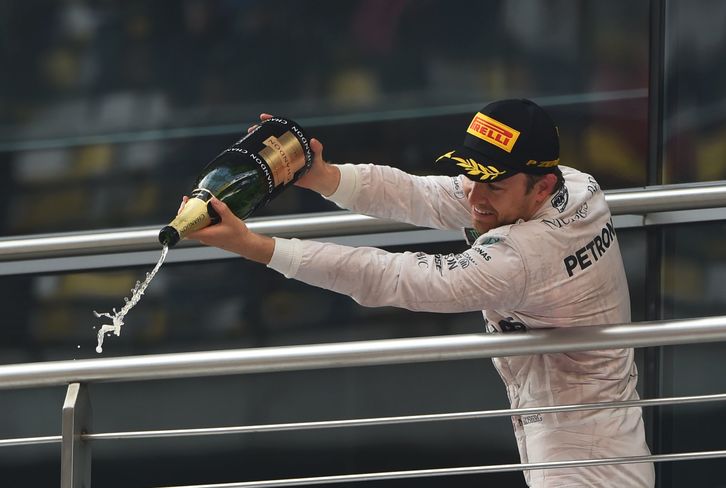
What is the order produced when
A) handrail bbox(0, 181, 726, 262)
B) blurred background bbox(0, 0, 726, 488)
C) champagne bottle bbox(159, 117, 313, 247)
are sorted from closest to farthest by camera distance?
champagne bottle bbox(159, 117, 313, 247), handrail bbox(0, 181, 726, 262), blurred background bbox(0, 0, 726, 488)

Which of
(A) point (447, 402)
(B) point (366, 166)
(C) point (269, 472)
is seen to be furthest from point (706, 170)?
(C) point (269, 472)

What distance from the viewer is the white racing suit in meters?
2.24

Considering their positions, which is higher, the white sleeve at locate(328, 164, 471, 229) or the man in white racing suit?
the white sleeve at locate(328, 164, 471, 229)

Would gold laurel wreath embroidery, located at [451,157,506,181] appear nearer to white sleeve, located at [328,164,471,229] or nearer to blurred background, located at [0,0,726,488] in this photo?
white sleeve, located at [328,164,471,229]

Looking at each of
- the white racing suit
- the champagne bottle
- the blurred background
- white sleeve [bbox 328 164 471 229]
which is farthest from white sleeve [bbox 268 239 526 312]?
the blurred background

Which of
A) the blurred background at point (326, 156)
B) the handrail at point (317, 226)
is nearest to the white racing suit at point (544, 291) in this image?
the handrail at point (317, 226)

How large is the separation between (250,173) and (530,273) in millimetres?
523

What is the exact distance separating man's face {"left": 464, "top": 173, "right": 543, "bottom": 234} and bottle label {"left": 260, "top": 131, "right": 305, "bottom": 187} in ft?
1.08

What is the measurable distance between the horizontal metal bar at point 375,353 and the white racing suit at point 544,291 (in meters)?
0.10

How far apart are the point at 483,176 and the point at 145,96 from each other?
5.29 ft

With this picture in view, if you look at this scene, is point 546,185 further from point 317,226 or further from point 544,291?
point 317,226

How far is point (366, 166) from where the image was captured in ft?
8.70

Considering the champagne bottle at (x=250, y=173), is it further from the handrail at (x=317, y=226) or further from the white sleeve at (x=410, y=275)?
the handrail at (x=317, y=226)

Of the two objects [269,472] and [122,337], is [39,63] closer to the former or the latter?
[122,337]
